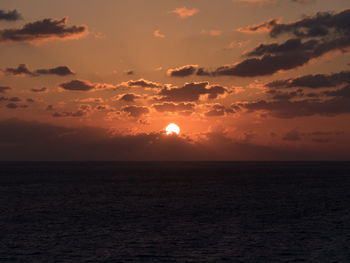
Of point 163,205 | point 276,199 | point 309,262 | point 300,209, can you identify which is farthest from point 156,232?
point 276,199

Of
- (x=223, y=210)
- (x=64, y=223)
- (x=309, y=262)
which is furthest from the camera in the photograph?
(x=223, y=210)

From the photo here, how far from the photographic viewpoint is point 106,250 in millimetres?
45438

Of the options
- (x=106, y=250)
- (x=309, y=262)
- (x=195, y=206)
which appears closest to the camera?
(x=309, y=262)

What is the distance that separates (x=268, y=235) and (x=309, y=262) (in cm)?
1312

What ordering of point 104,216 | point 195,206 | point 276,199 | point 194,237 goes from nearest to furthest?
point 194,237 → point 104,216 → point 195,206 → point 276,199

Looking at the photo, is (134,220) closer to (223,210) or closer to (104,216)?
(104,216)

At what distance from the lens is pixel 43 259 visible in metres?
41.4

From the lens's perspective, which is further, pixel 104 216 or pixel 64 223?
pixel 104 216

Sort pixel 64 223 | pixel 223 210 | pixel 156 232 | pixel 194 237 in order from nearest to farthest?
pixel 194 237
pixel 156 232
pixel 64 223
pixel 223 210

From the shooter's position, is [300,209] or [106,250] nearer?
[106,250]

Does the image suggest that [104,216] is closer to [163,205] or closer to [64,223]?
[64,223]

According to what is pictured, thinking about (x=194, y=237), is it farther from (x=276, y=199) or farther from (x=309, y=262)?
(x=276, y=199)

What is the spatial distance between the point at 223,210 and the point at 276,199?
90.9 feet

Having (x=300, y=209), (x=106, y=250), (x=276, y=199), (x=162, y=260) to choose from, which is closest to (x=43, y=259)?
(x=106, y=250)
